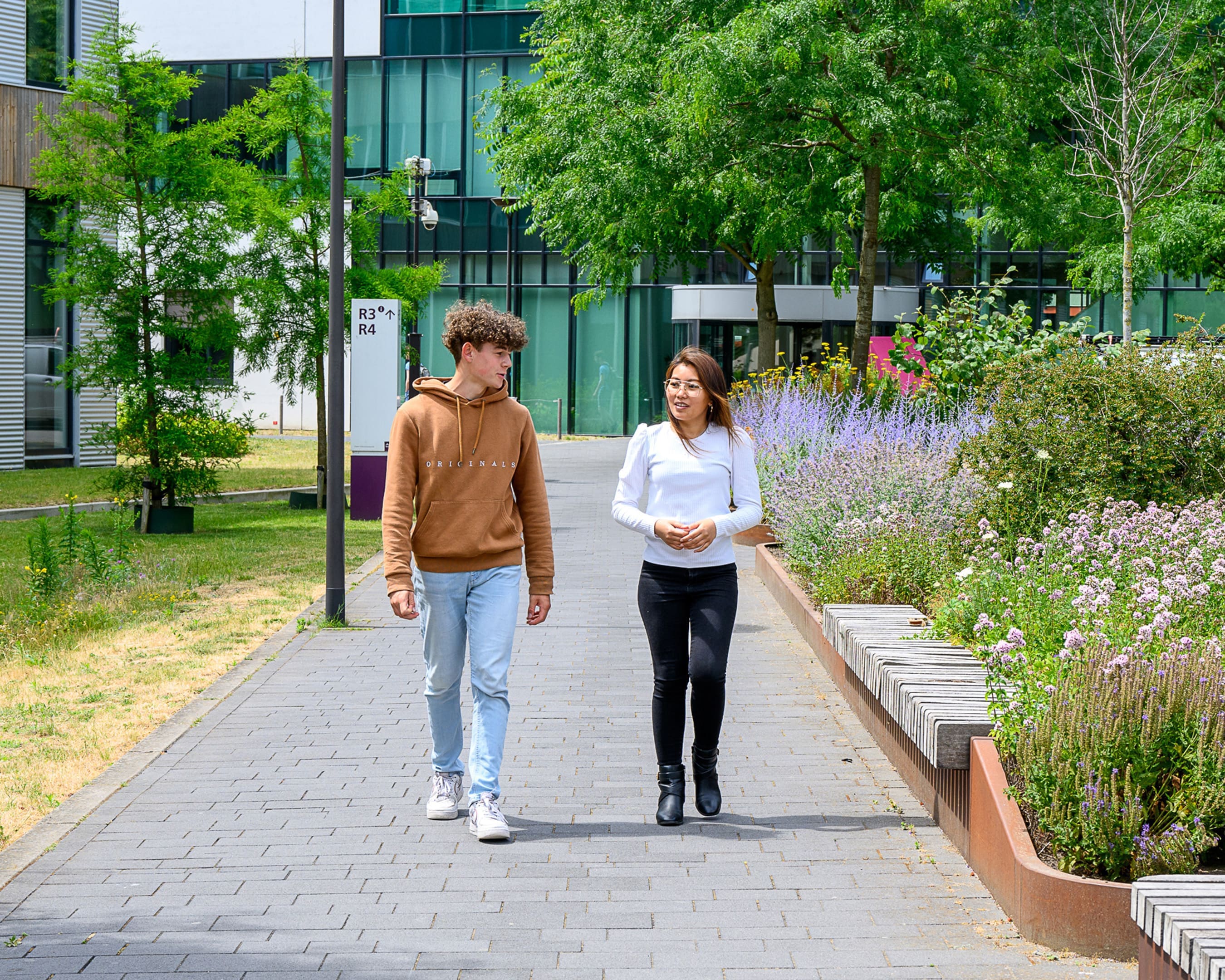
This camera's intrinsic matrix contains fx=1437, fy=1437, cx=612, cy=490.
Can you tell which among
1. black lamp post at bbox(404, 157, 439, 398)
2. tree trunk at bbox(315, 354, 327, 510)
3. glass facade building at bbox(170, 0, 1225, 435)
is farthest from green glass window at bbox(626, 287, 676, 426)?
tree trunk at bbox(315, 354, 327, 510)

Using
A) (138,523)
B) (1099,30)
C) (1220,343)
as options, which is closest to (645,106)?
(1099,30)

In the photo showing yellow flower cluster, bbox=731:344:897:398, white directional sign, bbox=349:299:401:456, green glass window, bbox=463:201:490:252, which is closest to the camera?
white directional sign, bbox=349:299:401:456

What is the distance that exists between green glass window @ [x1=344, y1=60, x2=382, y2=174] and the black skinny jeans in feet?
115

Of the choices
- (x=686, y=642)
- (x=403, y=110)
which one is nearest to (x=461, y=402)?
(x=686, y=642)

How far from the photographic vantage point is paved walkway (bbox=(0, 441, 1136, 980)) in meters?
4.26

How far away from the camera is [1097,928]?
420 centimetres

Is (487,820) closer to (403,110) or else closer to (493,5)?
(493,5)

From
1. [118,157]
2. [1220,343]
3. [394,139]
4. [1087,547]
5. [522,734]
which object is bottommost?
[522,734]

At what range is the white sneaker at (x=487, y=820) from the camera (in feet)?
17.5

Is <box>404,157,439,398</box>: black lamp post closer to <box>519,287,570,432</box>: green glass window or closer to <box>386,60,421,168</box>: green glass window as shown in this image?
<box>519,287,570,432</box>: green glass window

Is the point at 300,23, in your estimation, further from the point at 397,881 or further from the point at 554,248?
the point at 397,881

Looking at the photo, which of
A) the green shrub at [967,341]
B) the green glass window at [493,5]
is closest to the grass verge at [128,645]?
the green shrub at [967,341]

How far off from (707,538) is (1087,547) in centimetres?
264

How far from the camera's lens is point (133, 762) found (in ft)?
21.5
